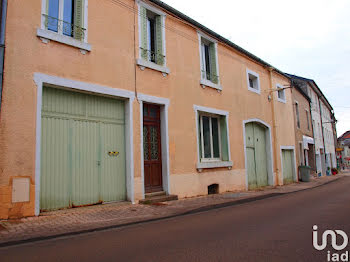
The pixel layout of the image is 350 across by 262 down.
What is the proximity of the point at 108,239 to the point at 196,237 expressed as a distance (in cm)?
145

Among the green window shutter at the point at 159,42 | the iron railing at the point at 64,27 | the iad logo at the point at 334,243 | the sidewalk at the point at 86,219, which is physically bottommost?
the iad logo at the point at 334,243

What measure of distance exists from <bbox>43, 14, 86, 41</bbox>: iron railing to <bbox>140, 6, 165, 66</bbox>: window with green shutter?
209cm

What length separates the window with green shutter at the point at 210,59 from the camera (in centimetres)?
1194

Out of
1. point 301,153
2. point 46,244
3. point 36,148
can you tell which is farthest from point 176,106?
point 301,153

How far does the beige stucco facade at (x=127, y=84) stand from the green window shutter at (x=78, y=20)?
0.24 meters

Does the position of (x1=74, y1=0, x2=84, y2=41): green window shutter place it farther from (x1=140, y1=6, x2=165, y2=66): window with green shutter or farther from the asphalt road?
the asphalt road

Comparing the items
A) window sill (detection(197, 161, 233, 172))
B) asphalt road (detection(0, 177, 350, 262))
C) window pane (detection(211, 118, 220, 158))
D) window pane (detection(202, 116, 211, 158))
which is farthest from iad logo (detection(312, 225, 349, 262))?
window pane (detection(211, 118, 220, 158))

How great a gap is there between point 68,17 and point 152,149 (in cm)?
449

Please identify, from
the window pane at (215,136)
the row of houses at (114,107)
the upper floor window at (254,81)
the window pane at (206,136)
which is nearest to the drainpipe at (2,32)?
the row of houses at (114,107)

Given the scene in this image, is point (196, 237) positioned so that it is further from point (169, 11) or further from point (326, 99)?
point (326, 99)

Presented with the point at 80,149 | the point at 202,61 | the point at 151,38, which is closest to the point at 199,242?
the point at 80,149

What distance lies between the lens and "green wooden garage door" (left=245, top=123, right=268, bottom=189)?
44.9 feet

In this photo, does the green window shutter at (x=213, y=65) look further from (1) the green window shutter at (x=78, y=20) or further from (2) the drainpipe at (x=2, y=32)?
(2) the drainpipe at (x=2, y=32)

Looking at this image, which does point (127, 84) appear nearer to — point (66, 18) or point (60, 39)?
point (60, 39)
